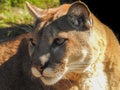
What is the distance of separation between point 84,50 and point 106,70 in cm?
49

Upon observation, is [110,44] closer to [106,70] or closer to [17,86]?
[106,70]

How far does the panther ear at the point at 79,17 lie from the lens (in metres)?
4.23

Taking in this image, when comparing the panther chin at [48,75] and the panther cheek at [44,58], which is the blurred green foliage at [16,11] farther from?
the panther cheek at [44,58]

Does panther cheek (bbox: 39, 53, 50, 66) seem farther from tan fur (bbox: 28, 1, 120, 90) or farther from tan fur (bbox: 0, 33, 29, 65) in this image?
tan fur (bbox: 0, 33, 29, 65)

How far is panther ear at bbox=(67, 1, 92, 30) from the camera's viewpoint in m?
4.23

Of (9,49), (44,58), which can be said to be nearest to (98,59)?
(44,58)

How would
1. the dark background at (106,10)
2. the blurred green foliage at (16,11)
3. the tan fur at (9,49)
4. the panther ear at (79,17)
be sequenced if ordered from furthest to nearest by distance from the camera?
the blurred green foliage at (16,11) < the dark background at (106,10) < the tan fur at (9,49) < the panther ear at (79,17)

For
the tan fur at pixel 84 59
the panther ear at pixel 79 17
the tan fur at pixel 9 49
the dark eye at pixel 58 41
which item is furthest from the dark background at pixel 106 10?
the dark eye at pixel 58 41

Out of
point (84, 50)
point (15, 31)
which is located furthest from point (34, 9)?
point (15, 31)

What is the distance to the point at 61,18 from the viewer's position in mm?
4344

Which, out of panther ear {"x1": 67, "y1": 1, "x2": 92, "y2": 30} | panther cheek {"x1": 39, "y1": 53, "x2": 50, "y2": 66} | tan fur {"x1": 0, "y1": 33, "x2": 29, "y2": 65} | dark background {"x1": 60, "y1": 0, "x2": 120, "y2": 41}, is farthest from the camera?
dark background {"x1": 60, "y1": 0, "x2": 120, "y2": 41}

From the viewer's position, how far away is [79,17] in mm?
4297

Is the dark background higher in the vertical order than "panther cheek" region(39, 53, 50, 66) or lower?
lower

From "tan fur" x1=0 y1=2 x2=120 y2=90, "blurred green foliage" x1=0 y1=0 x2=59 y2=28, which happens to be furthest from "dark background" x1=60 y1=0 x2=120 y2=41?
"tan fur" x1=0 y1=2 x2=120 y2=90
